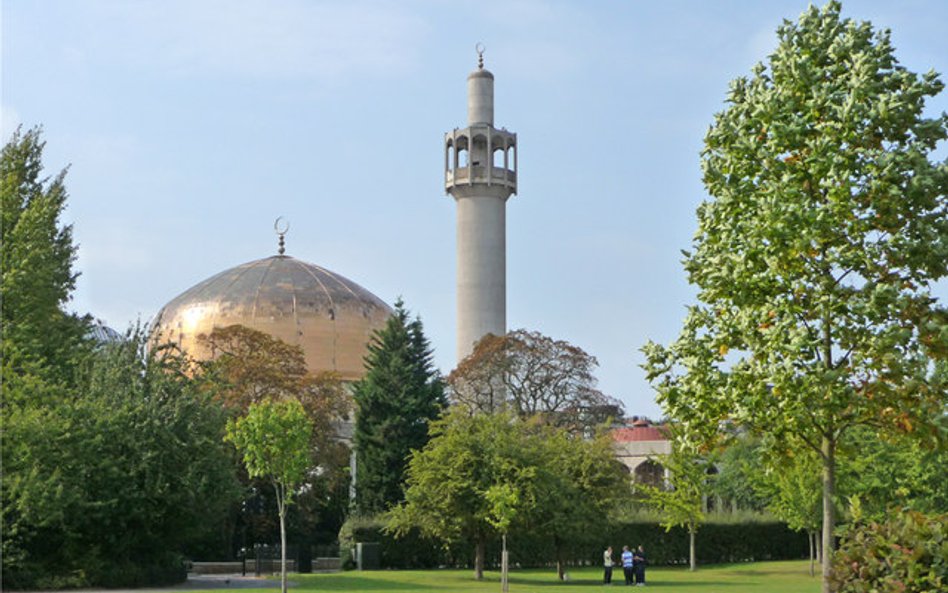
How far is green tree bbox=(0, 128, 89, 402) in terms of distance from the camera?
109 feet

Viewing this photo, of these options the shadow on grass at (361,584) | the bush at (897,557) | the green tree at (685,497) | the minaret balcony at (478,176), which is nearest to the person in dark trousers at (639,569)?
the shadow on grass at (361,584)

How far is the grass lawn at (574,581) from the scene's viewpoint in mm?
33406

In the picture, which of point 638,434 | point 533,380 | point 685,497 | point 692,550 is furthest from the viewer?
point 638,434

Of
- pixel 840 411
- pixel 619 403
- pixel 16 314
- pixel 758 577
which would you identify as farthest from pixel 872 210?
pixel 619 403

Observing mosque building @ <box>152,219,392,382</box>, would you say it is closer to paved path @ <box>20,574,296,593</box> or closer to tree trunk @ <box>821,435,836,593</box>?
paved path @ <box>20,574,296,593</box>

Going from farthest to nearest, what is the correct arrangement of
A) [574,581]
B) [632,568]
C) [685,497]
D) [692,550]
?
[692,550], [685,497], [574,581], [632,568]

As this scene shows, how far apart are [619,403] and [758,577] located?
21.5 m

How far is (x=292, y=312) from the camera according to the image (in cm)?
8162

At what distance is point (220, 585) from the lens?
3428cm

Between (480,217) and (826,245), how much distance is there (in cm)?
5437

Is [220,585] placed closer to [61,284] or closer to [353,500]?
[61,284]

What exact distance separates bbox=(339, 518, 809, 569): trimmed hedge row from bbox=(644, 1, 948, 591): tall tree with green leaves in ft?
83.9

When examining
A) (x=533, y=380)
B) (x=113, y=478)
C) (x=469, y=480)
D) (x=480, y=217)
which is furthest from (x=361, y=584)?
(x=480, y=217)

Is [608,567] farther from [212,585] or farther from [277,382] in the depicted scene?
[277,382]
